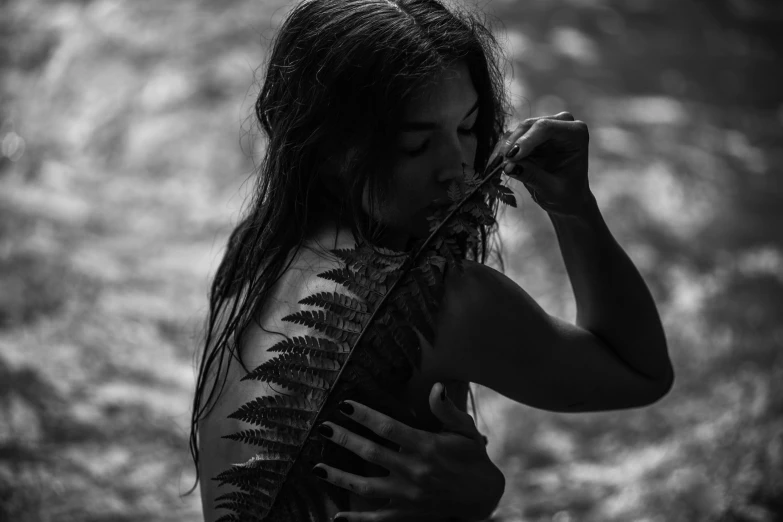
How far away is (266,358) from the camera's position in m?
1.42

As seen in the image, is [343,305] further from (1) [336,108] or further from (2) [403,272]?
(1) [336,108]

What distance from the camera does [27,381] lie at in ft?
12.1

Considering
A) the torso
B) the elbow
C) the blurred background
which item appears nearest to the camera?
the torso

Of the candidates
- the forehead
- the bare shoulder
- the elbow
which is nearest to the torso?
the bare shoulder

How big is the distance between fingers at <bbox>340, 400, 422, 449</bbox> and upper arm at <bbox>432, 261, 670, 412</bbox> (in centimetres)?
11

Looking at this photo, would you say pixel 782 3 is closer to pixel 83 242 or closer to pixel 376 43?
pixel 83 242

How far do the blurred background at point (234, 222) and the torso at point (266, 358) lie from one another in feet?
3.44

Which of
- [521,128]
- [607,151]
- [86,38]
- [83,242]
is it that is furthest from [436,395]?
[86,38]

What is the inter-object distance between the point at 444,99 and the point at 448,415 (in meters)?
0.49

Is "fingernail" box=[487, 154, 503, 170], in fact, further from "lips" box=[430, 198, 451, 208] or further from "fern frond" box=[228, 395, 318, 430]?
"fern frond" box=[228, 395, 318, 430]

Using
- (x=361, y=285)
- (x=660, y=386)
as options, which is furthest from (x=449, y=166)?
(x=660, y=386)

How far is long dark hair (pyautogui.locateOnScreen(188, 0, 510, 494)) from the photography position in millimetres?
1403

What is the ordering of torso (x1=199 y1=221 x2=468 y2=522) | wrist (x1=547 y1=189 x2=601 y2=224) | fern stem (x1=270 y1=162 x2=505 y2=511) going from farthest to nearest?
wrist (x1=547 y1=189 x2=601 y2=224) → torso (x1=199 y1=221 x2=468 y2=522) → fern stem (x1=270 y1=162 x2=505 y2=511)

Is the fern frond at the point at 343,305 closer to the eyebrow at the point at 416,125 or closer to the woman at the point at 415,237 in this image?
the woman at the point at 415,237
